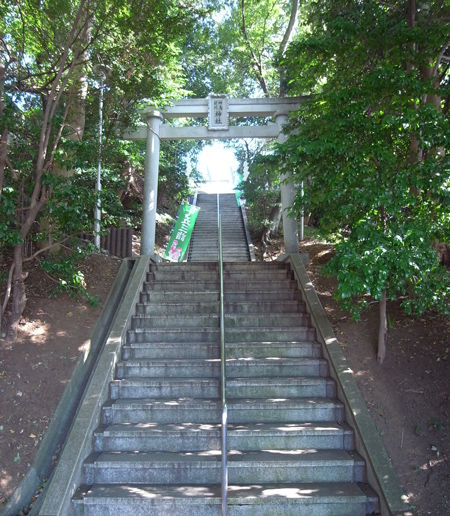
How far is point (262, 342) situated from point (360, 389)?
1407 millimetres

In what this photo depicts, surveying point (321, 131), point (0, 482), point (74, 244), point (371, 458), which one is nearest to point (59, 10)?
point (74, 244)

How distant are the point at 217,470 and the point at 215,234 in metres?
11.6

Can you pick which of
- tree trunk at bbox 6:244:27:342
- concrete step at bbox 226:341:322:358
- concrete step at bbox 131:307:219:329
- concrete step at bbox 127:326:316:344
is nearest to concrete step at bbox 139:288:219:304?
concrete step at bbox 131:307:219:329

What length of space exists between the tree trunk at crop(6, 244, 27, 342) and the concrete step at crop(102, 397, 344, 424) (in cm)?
181

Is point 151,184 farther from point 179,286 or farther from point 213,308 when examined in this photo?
point 213,308

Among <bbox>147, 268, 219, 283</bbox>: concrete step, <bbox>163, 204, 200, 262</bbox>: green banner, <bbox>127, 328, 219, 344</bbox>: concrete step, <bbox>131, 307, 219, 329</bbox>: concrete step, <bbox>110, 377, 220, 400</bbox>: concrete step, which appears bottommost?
<bbox>110, 377, 220, 400</bbox>: concrete step

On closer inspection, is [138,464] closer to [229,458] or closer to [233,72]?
[229,458]

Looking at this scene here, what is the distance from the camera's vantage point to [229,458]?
3941 mm

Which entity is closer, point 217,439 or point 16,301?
point 217,439

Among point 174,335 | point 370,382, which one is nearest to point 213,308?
point 174,335

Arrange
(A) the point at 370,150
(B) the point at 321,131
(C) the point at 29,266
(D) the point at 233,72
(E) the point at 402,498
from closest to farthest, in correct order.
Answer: (E) the point at 402,498, (A) the point at 370,150, (B) the point at 321,131, (C) the point at 29,266, (D) the point at 233,72

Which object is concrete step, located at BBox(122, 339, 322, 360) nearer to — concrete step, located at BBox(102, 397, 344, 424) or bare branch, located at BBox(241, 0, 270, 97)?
concrete step, located at BBox(102, 397, 344, 424)

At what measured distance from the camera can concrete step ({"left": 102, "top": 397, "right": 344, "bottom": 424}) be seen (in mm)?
4438

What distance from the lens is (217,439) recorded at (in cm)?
414
